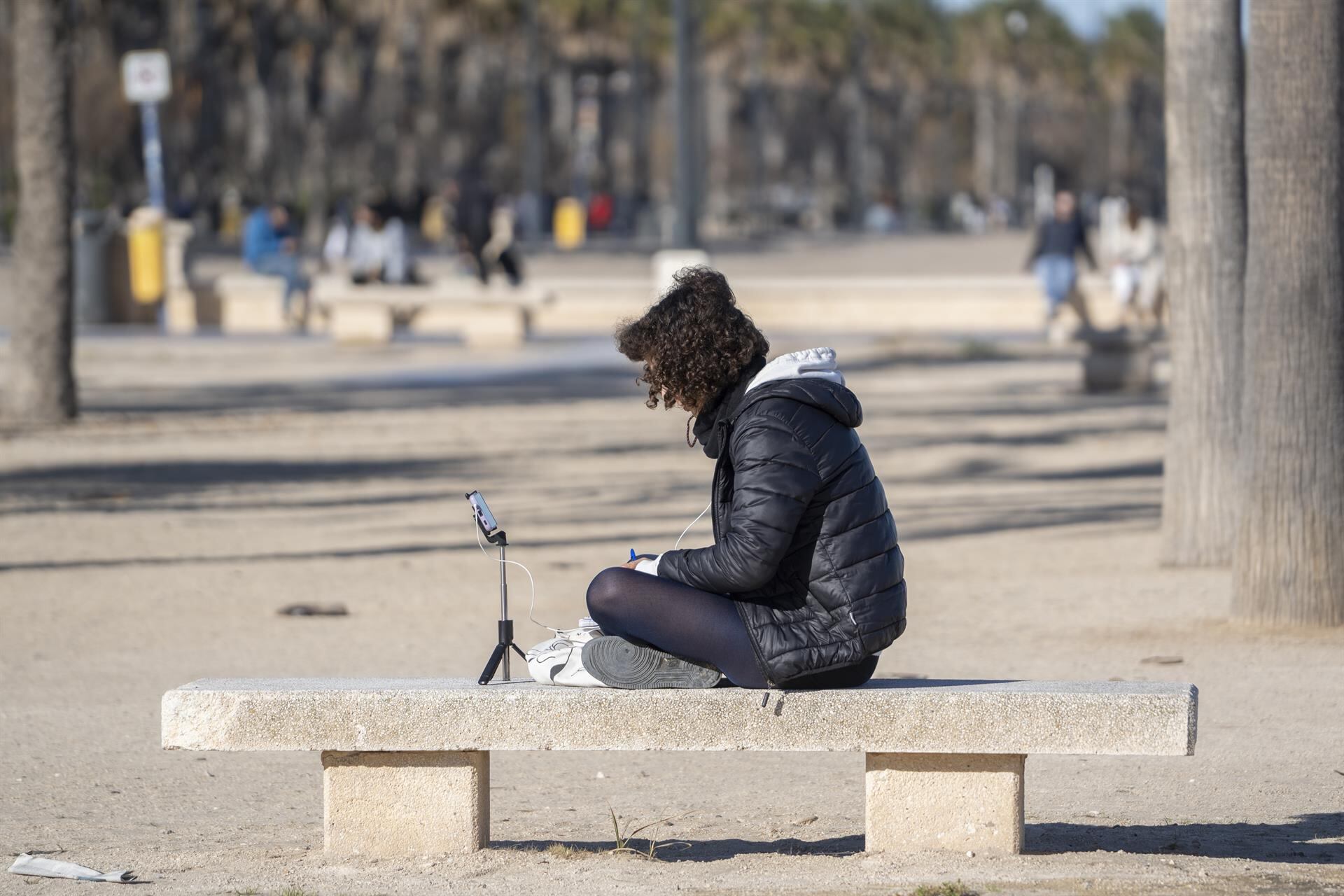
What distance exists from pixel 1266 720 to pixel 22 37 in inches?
454

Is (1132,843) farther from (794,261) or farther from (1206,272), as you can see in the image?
(794,261)

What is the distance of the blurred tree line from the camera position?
53938mm

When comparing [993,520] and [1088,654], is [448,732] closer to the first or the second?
[1088,654]

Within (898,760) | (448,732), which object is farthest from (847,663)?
(448,732)

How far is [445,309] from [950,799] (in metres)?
19.6

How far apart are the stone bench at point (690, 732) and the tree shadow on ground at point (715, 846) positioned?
31 cm

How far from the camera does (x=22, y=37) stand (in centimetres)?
1494

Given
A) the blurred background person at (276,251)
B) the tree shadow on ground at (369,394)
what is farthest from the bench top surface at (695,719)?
the blurred background person at (276,251)

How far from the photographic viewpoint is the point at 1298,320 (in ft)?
26.0

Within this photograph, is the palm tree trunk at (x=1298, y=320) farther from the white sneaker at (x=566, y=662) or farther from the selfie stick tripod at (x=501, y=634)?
the selfie stick tripod at (x=501, y=634)

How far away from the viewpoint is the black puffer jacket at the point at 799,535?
14.4 ft

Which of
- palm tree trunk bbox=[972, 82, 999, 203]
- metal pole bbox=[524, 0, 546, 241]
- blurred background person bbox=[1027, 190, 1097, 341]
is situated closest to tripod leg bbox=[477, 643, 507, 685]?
blurred background person bbox=[1027, 190, 1097, 341]

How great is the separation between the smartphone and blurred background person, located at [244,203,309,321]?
21.3 m

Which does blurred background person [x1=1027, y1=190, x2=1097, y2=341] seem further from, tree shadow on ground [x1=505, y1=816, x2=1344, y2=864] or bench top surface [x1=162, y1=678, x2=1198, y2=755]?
bench top surface [x1=162, y1=678, x2=1198, y2=755]
